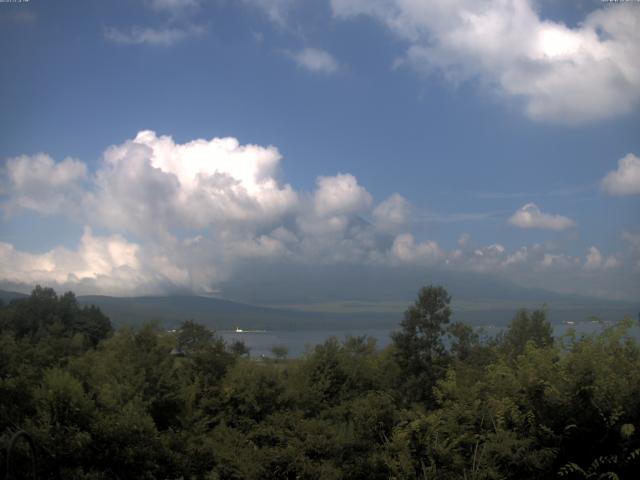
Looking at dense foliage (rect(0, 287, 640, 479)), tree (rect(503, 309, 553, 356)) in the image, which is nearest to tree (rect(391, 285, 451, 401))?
tree (rect(503, 309, 553, 356))

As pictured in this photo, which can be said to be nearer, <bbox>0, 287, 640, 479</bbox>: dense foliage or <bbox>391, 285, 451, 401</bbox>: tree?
<bbox>0, 287, 640, 479</bbox>: dense foliage

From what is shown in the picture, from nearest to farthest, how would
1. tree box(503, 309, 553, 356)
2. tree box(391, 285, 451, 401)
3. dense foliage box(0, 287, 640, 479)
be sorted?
dense foliage box(0, 287, 640, 479) → tree box(391, 285, 451, 401) → tree box(503, 309, 553, 356)

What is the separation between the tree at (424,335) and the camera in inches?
1388

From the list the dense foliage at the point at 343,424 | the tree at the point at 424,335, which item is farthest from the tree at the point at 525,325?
the dense foliage at the point at 343,424

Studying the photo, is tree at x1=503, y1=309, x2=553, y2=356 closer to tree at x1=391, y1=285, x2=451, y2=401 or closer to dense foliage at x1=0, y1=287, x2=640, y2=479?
tree at x1=391, y1=285, x2=451, y2=401

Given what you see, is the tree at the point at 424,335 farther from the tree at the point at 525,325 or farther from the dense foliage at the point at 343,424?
the dense foliage at the point at 343,424

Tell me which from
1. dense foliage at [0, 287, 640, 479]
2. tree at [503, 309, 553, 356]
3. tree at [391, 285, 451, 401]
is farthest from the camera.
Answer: tree at [503, 309, 553, 356]

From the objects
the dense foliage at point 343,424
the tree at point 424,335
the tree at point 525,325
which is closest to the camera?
the dense foliage at point 343,424

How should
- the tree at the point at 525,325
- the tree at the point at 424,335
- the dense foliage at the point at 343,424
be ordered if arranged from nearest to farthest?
the dense foliage at the point at 343,424 → the tree at the point at 424,335 → the tree at the point at 525,325

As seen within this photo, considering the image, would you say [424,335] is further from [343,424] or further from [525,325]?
[343,424]

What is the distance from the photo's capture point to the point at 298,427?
14.4 meters

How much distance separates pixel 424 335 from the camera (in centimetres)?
3622

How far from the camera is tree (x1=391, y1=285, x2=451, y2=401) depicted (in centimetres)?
3525

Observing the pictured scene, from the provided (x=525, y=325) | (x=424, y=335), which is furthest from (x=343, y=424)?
(x=525, y=325)
